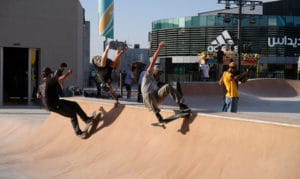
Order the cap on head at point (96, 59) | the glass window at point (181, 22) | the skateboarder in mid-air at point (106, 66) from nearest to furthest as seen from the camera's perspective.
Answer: the skateboarder in mid-air at point (106, 66), the cap on head at point (96, 59), the glass window at point (181, 22)

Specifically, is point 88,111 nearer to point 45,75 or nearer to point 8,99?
point 45,75

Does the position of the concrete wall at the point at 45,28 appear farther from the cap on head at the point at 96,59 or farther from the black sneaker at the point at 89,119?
the black sneaker at the point at 89,119

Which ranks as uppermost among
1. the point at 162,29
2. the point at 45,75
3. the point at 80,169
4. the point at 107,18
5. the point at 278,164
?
the point at 162,29

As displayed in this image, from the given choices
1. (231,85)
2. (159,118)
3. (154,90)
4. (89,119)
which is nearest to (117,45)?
(89,119)

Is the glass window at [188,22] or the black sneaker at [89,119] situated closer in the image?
the black sneaker at [89,119]

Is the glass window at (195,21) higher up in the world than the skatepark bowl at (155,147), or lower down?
higher up

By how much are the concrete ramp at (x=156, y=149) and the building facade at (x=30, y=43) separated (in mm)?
9848

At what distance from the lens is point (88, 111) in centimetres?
1122

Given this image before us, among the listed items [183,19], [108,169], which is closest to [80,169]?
[108,169]

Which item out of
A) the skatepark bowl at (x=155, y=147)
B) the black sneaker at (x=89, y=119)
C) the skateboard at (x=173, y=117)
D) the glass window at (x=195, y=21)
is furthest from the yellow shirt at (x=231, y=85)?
the glass window at (x=195, y=21)

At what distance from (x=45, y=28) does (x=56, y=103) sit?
475 inches

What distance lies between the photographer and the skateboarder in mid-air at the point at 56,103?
397 inches

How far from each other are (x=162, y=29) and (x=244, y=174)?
67.8 m

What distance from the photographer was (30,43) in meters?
21.3
